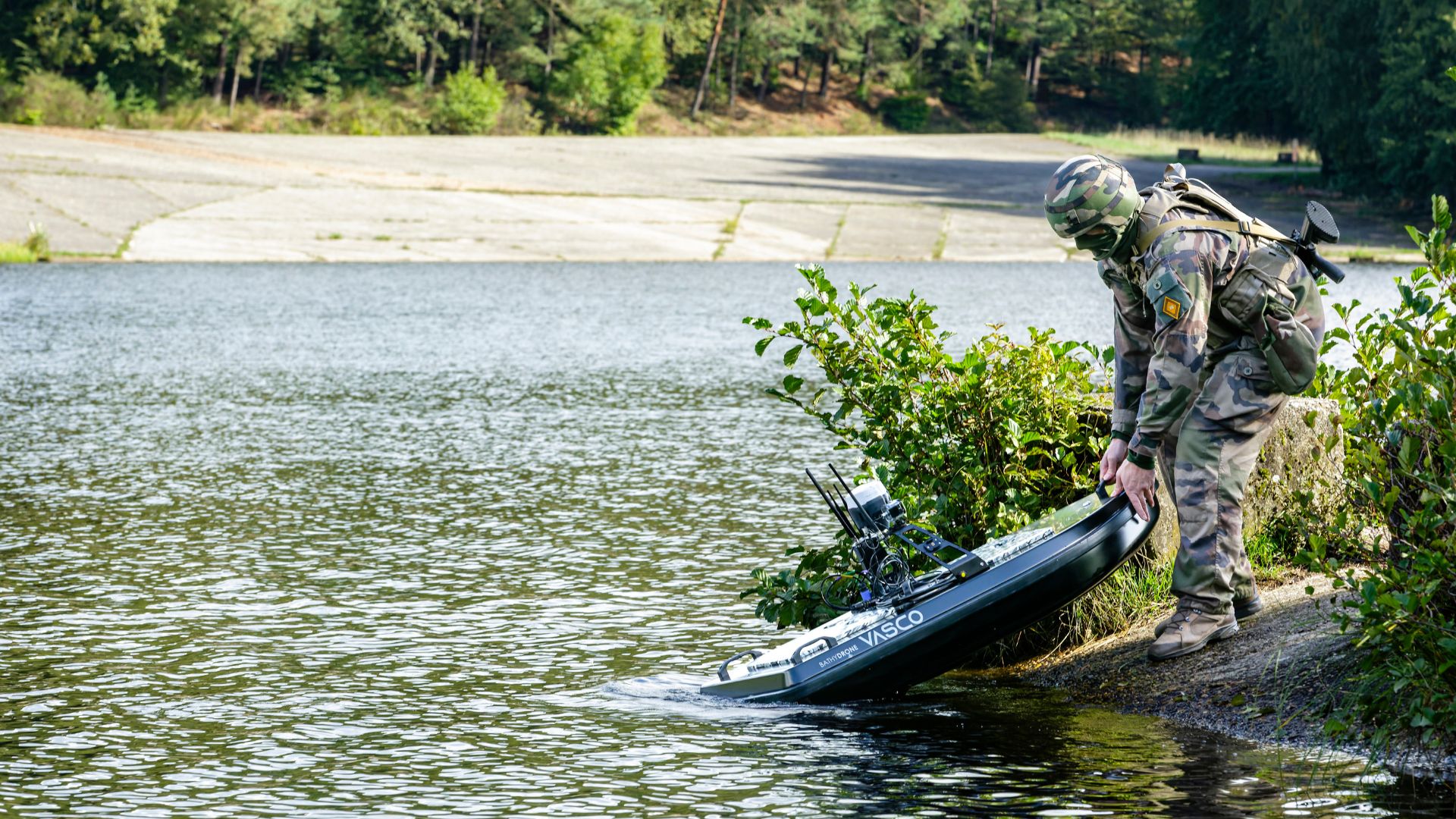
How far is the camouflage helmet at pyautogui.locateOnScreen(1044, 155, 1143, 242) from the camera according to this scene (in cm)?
732

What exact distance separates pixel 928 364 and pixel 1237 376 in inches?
69.8

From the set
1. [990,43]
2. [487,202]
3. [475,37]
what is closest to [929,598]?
[487,202]

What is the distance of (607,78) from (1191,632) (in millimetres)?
85052

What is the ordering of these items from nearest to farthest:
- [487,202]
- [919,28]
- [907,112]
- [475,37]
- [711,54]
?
[487,202] < [475,37] < [711,54] < [907,112] < [919,28]

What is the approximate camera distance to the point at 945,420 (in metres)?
8.77

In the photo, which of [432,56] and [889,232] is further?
[432,56]

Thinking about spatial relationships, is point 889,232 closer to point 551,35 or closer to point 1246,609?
point 1246,609

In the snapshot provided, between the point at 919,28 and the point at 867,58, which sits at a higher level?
the point at 919,28

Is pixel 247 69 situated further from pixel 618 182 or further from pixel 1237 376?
pixel 1237 376

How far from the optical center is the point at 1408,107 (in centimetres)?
5269

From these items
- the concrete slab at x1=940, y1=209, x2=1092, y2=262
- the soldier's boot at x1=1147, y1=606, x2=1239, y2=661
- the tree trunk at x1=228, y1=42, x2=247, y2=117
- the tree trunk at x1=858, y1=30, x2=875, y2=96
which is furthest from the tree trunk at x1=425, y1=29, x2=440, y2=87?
the soldier's boot at x1=1147, y1=606, x2=1239, y2=661

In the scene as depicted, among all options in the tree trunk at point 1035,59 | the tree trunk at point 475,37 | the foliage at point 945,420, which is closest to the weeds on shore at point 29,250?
the foliage at point 945,420

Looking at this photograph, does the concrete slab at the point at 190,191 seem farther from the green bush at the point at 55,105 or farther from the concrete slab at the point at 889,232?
the green bush at the point at 55,105

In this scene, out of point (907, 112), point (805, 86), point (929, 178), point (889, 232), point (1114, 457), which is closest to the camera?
point (1114, 457)
